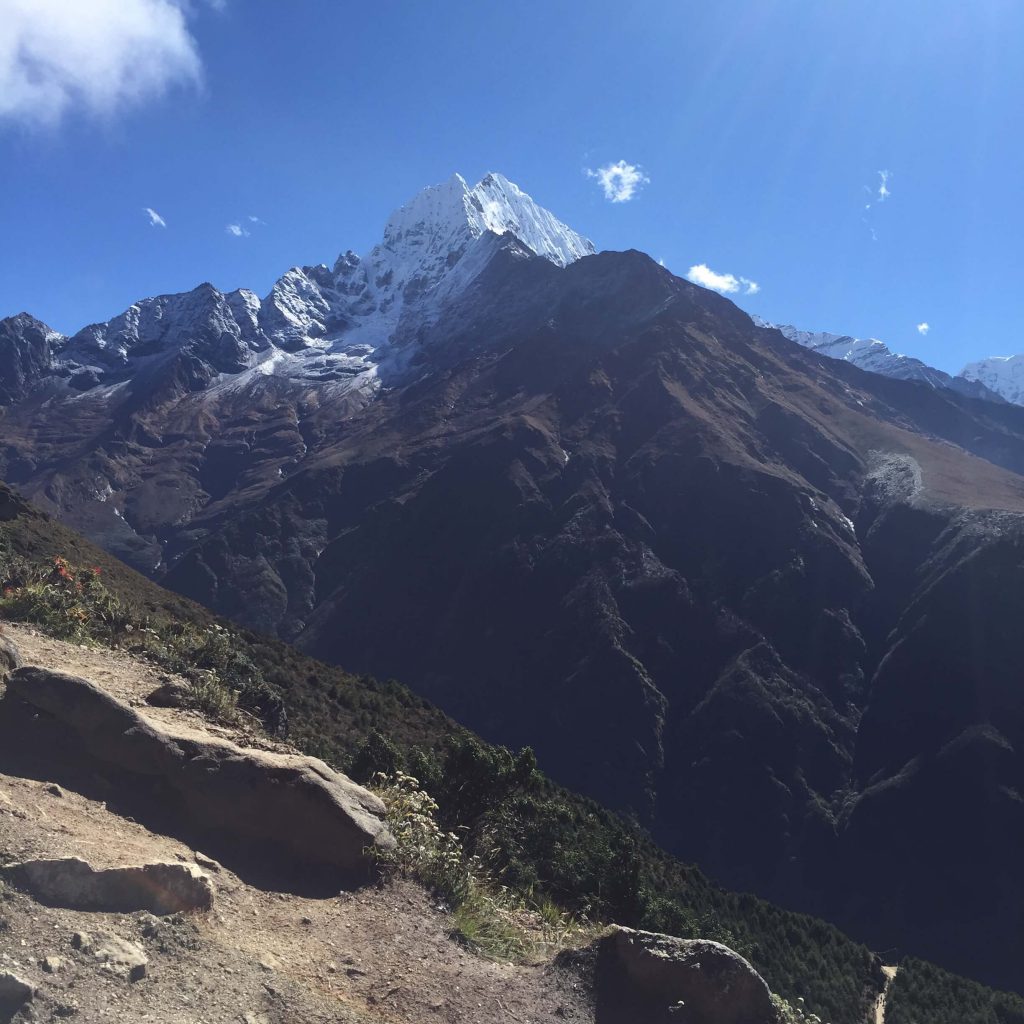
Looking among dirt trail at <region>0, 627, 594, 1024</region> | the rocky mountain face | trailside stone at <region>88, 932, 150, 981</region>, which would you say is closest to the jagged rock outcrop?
dirt trail at <region>0, 627, 594, 1024</region>

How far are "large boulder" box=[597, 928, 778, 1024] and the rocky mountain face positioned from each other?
6737 cm

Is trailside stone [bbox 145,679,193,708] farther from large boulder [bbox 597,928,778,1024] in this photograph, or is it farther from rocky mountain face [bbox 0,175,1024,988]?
rocky mountain face [bbox 0,175,1024,988]

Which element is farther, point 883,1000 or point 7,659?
point 883,1000

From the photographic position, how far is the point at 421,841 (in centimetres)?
866

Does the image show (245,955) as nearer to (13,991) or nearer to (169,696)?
(13,991)

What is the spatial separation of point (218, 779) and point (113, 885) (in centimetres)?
191

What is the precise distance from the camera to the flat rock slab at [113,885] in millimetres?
5773

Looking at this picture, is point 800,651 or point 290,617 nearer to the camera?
point 800,651

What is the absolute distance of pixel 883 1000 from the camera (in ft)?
88.0

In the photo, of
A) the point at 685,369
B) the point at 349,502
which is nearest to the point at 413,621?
the point at 349,502

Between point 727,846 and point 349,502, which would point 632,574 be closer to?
point 727,846

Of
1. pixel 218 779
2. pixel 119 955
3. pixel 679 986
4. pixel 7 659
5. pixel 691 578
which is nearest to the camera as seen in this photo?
pixel 119 955

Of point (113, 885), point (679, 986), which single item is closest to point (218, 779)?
point (113, 885)

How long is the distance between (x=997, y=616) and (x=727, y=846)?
118 feet
